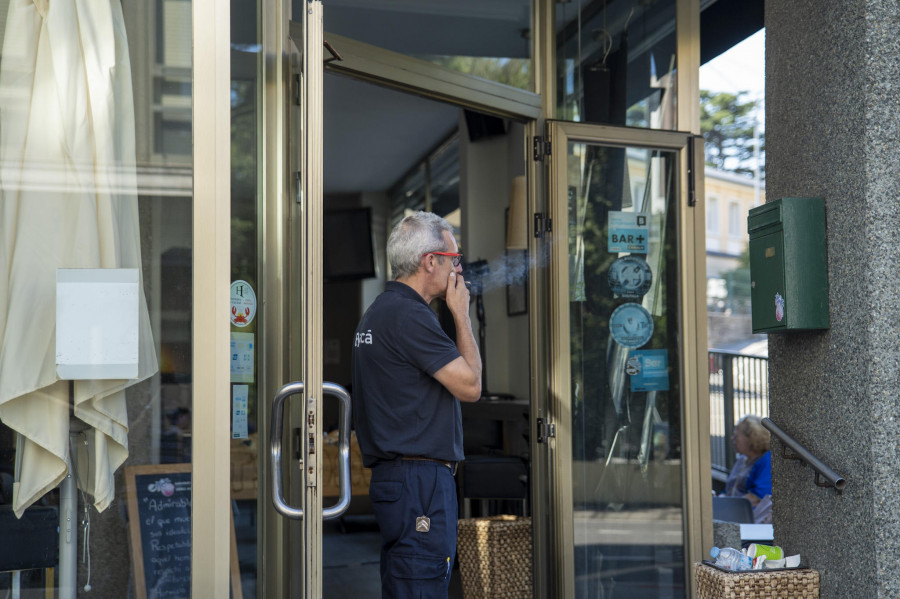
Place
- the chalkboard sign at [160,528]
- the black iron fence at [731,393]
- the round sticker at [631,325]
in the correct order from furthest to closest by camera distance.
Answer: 1. the black iron fence at [731,393]
2. the round sticker at [631,325]
3. the chalkboard sign at [160,528]

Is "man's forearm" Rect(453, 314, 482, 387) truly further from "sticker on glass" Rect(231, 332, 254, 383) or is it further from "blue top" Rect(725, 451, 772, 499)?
"blue top" Rect(725, 451, 772, 499)

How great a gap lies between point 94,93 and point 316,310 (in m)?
0.70

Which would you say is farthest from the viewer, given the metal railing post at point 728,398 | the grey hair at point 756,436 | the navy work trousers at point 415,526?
the metal railing post at point 728,398

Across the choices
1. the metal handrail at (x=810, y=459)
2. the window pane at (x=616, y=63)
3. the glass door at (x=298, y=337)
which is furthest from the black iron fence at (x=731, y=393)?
the glass door at (x=298, y=337)

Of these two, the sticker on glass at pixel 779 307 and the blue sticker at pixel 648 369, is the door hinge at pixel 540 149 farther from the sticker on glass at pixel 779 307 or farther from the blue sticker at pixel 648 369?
the sticker on glass at pixel 779 307

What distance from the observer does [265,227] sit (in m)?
2.80

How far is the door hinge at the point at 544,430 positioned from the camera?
4.18 meters

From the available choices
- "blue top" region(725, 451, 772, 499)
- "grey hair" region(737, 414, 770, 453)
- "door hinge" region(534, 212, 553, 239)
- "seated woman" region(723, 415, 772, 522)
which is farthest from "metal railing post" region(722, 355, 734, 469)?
"door hinge" region(534, 212, 553, 239)

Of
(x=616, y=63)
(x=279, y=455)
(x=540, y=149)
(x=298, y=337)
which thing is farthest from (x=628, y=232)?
(x=279, y=455)

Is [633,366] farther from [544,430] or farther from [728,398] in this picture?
[728,398]

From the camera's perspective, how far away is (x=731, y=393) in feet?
26.3

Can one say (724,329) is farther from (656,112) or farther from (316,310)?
(316,310)

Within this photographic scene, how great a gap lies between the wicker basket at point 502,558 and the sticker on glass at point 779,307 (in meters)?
1.71

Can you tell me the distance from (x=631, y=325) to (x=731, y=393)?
3981 millimetres
